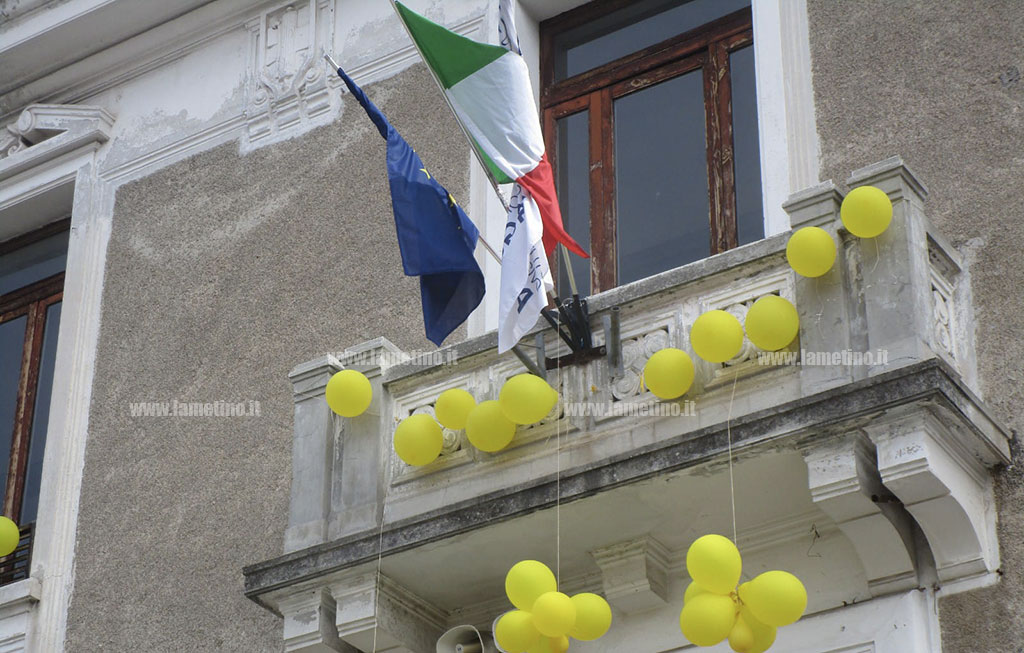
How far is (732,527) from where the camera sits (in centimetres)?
965

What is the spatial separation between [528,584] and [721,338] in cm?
155

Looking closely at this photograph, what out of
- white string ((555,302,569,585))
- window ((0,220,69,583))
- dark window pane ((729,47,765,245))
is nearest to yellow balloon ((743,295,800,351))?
white string ((555,302,569,585))

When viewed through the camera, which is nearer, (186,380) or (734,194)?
(734,194)

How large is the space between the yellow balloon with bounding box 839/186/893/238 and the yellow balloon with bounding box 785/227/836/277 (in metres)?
0.15

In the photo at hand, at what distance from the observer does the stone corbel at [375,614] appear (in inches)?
390

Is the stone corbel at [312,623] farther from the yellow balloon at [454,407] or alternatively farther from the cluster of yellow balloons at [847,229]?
the cluster of yellow balloons at [847,229]

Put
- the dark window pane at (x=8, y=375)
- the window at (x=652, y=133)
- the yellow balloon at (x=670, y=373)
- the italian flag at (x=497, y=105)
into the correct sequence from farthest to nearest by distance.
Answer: the dark window pane at (x=8, y=375)
the window at (x=652, y=133)
the italian flag at (x=497, y=105)
the yellow balloon at (x=670, y=373)

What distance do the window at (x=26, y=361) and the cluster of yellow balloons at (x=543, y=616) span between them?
5.48 metres

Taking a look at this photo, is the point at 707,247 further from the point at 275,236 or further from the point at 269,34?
the point at 269,34

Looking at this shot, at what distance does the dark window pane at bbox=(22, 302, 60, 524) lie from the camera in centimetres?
1348

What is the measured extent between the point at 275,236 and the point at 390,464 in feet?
10.3

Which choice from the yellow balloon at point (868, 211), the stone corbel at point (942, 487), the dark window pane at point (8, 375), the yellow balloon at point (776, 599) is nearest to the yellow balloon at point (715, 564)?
the yellow balloon at point (776, 599)

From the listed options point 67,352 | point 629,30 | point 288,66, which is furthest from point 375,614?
point 288,66

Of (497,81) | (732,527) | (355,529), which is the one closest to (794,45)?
(497,81)
